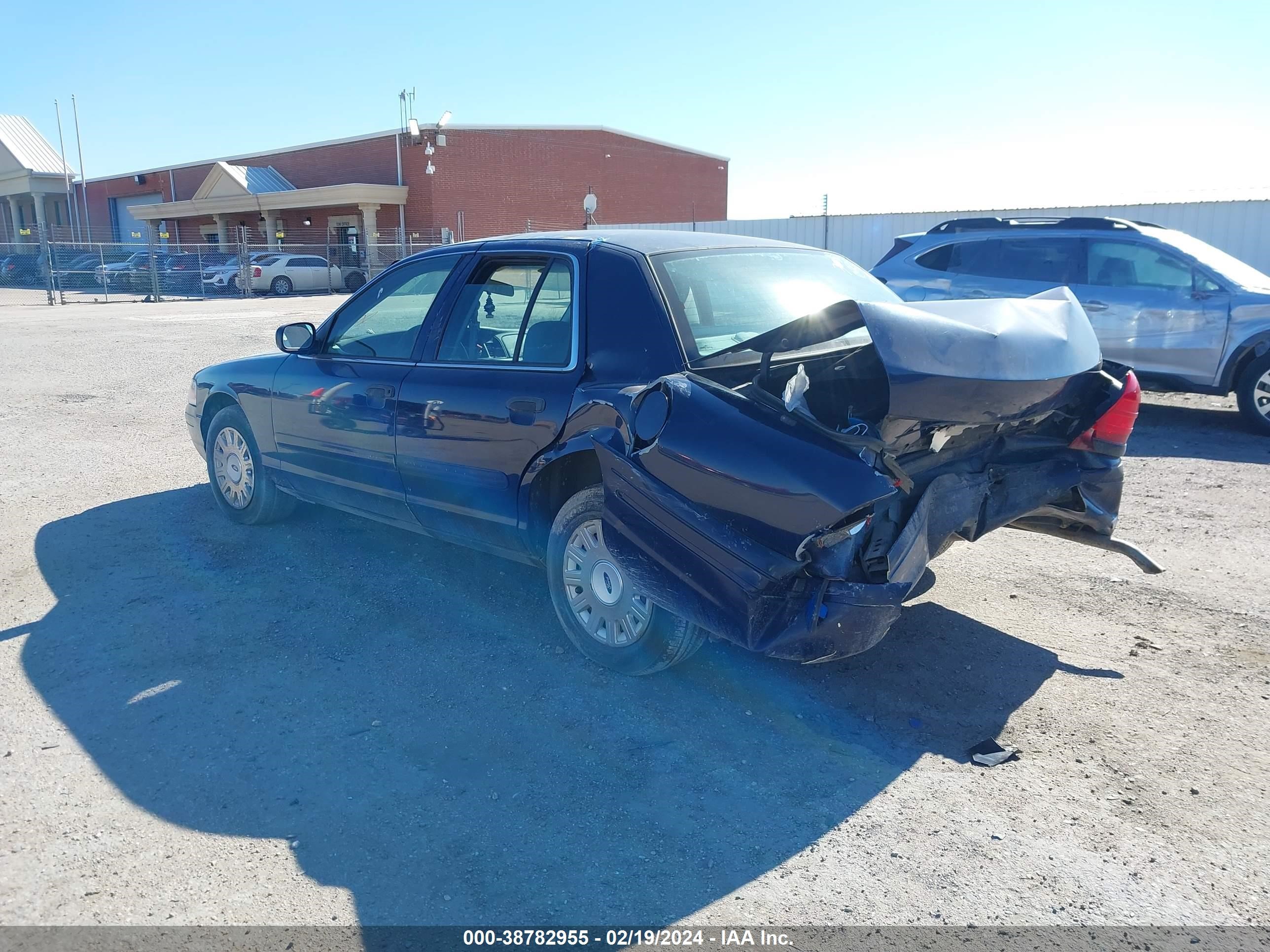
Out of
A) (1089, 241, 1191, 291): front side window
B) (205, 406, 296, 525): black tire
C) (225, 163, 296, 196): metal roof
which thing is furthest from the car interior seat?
(225, 163, 296, 196): metal roof

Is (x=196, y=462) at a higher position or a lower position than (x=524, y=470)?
lower

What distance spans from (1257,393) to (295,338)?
8.41 meters

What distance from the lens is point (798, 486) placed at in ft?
10.7

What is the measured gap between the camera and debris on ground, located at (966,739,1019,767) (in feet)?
11.7

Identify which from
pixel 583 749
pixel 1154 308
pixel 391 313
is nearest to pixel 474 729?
pixel 583 749

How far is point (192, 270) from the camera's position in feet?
114

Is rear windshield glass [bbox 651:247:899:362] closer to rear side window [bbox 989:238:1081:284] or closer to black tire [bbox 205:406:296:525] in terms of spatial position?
black tire [bbox 205:406:296:525]

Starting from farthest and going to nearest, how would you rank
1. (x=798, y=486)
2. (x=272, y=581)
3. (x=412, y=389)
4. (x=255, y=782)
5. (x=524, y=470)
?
(x=272, y=581), (x=412, y=389), (x=524, y=470), (x=255, y=782), (x=798, y=486)

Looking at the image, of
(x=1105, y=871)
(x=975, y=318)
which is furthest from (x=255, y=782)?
(x=975, y=318)

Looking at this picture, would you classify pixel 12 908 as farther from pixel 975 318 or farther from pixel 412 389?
pixel 975 318

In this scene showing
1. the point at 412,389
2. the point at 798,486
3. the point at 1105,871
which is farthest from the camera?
the point at 412,389

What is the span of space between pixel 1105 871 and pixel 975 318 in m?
1.91

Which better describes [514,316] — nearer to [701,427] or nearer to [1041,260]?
[701,427]

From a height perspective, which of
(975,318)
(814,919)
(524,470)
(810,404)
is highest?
(975,318)
